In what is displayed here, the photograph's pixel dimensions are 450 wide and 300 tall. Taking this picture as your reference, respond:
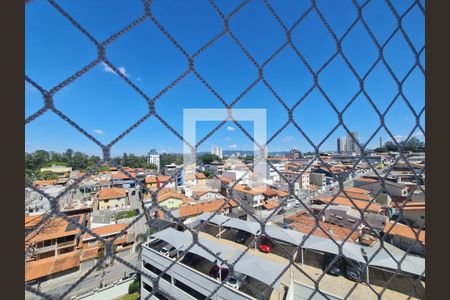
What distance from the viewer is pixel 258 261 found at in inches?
74.0

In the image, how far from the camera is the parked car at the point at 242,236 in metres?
2.36

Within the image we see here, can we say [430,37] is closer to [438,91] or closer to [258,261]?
[438,91]

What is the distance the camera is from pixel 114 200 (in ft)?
11.7

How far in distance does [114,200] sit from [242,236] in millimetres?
2392

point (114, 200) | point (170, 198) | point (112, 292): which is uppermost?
point (170, 198)

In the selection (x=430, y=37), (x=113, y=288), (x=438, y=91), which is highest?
(x=430, y=37)

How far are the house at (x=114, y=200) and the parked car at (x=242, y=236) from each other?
6.08 feet

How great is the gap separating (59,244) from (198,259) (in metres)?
1.29

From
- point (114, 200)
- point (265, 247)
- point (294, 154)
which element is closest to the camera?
point (294, 154)

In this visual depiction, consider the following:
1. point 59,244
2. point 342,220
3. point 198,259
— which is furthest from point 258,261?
point 342,220

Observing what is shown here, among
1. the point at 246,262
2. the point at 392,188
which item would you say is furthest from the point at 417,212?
the point at 392,188

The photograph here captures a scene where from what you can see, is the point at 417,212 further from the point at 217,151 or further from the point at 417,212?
the point at 217,151

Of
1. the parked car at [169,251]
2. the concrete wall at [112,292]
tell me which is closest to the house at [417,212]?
the parked car at [169,251]

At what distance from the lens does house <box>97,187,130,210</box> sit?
3256 millimetres
